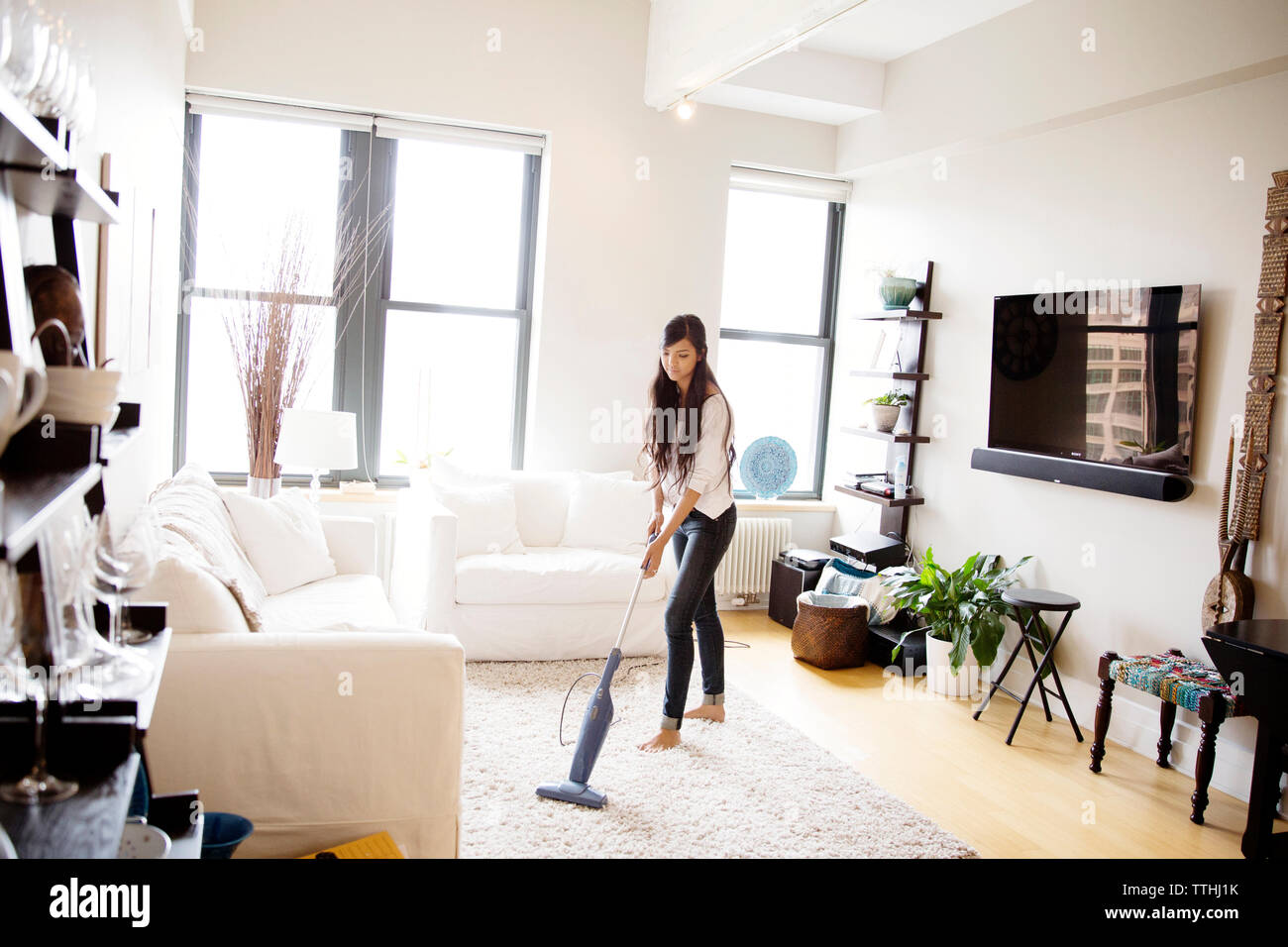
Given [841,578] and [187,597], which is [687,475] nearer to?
[187,597]

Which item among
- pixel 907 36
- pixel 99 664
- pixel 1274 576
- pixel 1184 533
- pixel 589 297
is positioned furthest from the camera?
pixel 589 297

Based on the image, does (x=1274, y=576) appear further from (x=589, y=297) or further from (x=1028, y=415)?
(x=589, y=297)

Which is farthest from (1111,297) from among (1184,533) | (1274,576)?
(1274,576)

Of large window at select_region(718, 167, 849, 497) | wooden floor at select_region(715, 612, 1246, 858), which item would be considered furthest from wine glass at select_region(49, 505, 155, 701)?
large window at select_region(718, 167, 849, 497)

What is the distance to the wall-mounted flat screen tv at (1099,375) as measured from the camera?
3.68m

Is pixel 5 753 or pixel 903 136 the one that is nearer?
pixel 5 753

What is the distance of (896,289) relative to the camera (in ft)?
16.7

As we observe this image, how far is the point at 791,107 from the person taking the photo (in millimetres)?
5473

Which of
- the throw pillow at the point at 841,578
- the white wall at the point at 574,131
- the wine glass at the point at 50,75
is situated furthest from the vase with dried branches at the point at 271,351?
the wine glass at the point at 50,75

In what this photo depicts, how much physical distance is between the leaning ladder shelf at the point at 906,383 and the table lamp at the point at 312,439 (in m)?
2.77

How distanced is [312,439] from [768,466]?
8.54 feet

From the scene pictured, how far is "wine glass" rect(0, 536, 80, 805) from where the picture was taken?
105 centimetres

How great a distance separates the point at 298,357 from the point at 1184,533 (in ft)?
12.7

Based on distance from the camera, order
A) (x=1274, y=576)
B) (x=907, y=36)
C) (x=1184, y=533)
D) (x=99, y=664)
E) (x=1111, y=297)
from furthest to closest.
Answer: (x=907, y=36) < (x=1111, y=297) < (x=1184, y=533) < (x=1274, y=576) < (x=99, y=664)
